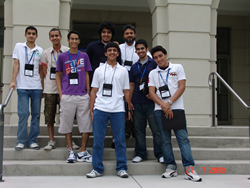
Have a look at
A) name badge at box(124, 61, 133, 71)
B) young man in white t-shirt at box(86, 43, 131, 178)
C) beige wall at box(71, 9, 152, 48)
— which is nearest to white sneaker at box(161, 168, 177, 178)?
young man in white t-shirt at box(86, 43, 131, 178)

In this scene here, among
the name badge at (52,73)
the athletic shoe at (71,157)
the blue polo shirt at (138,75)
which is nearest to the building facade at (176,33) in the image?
the name badge at (52,73)

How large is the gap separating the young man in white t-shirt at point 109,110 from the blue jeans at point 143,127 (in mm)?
423

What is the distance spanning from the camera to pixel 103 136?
3.97 meters

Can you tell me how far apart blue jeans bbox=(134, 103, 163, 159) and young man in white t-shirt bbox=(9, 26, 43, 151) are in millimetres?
1721

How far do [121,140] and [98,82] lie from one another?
3.13ft

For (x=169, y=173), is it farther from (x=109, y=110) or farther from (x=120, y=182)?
(x=109, y=110)

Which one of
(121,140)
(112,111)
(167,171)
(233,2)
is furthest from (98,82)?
(233,2)

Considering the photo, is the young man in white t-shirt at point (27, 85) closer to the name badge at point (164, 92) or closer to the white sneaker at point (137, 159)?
the white sneaker at point (137, 159)

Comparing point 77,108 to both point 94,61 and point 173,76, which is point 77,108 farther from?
point 173,76

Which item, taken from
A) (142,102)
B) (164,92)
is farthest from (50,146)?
(164,92)

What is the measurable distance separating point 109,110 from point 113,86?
1.23 feet

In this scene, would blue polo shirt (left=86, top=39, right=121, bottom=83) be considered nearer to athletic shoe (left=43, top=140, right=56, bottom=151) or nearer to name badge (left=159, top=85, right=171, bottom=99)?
name badge (left=159, top=85, right=171, bottom=99)

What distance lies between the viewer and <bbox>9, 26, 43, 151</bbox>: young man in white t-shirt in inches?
176

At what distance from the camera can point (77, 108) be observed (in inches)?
168
